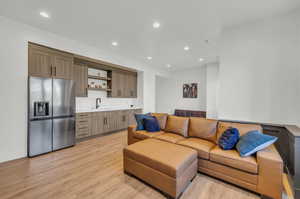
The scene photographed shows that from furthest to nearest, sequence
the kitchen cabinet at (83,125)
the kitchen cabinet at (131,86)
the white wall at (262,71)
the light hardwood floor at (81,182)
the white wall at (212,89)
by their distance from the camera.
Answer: the white wall at (212,89) → the kitchen cabinet at (131,86) → the kitchen cabinet at (83,125) → the white wall at (262,71) → the light hardwood floor at (81,182)

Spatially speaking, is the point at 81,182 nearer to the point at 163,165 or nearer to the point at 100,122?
the point at 163,165

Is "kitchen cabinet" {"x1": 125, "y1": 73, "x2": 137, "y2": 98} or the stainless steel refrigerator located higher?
"kitchen cabinet" {"x1": 125, "y1": 73, "x2": 137, "y2": 98}

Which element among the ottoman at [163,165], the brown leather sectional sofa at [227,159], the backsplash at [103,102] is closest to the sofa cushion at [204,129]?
the brown leather sectional sofa at [227,159]

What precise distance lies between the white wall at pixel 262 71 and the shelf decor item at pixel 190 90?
12.3ft

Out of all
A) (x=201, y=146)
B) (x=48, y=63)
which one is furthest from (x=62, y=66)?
(x=201, y=146)

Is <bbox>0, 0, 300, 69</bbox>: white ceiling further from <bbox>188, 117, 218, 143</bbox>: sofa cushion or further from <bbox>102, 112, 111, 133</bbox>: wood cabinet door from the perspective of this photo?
<bbox>102, 112, 111, 133</bbox>: wood cabinet door

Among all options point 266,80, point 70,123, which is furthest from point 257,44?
point 70,123

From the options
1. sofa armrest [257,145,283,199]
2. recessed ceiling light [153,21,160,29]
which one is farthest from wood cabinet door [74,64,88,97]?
sofa armrest [257,145,283,199]

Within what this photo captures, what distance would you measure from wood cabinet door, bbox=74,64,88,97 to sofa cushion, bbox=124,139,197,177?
2.76 meters

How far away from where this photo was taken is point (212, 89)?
5910 mm

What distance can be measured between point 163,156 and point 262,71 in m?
2.63

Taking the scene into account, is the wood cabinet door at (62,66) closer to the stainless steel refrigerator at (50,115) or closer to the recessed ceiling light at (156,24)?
the stainless steel refrigerator at (50,115)

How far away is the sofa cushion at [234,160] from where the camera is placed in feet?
5.87

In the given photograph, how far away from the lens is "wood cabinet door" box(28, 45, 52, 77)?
2941 millimetres
